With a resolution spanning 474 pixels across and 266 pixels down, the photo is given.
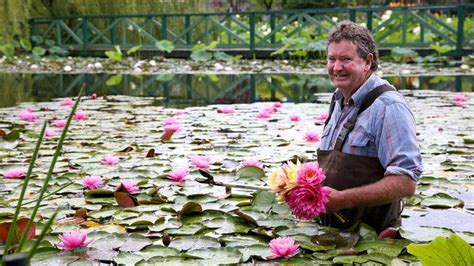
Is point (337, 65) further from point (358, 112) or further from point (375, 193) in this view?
point (375, 193)

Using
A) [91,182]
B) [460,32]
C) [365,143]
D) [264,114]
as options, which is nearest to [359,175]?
[365,143]

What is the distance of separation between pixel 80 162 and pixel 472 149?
6.61ft

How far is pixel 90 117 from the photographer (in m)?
5.12

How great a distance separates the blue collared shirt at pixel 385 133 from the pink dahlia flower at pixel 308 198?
249 mm

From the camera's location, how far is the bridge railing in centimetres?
1267

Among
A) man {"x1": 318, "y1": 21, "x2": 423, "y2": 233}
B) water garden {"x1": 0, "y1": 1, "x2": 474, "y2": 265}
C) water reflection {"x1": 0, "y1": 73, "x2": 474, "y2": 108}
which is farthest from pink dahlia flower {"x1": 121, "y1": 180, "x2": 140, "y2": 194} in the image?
water reflection {"x1": 0, "y1": 73, "x2": 474, "y2": 108}

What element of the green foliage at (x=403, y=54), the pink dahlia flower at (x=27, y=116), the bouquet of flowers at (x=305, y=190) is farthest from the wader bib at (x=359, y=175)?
the green foliage at (x=403, y=54)

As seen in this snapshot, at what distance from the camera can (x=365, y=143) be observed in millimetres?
2100

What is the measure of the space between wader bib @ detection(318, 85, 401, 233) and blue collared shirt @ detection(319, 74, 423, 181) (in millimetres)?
18

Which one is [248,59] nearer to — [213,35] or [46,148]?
[213,35]

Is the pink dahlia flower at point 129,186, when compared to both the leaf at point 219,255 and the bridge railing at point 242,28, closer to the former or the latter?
the leaf at point 219,255

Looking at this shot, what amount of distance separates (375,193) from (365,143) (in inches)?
7.0

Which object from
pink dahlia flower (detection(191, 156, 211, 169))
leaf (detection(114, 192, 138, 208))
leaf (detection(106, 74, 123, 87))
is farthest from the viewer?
leaf (detection(106, 74, 123, 87))

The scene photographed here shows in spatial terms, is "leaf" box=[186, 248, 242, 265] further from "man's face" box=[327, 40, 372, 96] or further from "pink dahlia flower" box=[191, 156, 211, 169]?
"pink dahlia flower" box=[191, 156, 211, 169]
